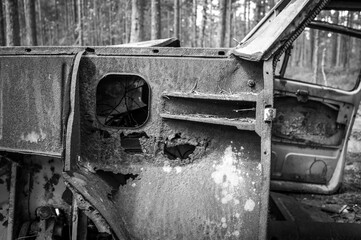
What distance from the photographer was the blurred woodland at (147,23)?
472 inches

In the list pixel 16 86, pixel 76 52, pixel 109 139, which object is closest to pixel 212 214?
pixel 109 139

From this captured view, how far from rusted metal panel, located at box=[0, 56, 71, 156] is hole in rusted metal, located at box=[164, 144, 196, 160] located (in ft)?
2.27

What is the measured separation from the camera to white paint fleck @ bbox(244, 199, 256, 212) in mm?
1861

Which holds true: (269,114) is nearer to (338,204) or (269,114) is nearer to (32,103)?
(32,103)

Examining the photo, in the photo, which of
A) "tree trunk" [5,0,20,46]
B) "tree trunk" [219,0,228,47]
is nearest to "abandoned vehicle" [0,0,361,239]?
"tree trunk" [5,0,20,46]

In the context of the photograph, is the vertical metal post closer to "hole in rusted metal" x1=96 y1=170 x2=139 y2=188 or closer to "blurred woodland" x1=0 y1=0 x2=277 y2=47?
"hole in rusted metal" x1=96 y1=170 x2=139 y2=188

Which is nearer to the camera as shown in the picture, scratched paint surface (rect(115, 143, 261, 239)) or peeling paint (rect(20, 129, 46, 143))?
scratched paint surface (rect(115, 143, 261, 239))

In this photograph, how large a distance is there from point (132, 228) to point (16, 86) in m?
1.22

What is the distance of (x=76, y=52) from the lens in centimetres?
211

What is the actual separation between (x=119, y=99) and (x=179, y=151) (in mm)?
566

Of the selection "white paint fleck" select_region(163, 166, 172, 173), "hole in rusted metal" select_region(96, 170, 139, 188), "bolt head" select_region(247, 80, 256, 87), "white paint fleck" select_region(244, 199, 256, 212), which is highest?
"bolt head" select_region(247, 80, 256, 87)

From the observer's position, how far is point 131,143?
2145 millimetres

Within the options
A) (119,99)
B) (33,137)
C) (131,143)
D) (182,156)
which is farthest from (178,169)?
(33,137)

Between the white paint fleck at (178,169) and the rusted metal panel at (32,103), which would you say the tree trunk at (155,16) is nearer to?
the rusted metal panel at (32,103)
